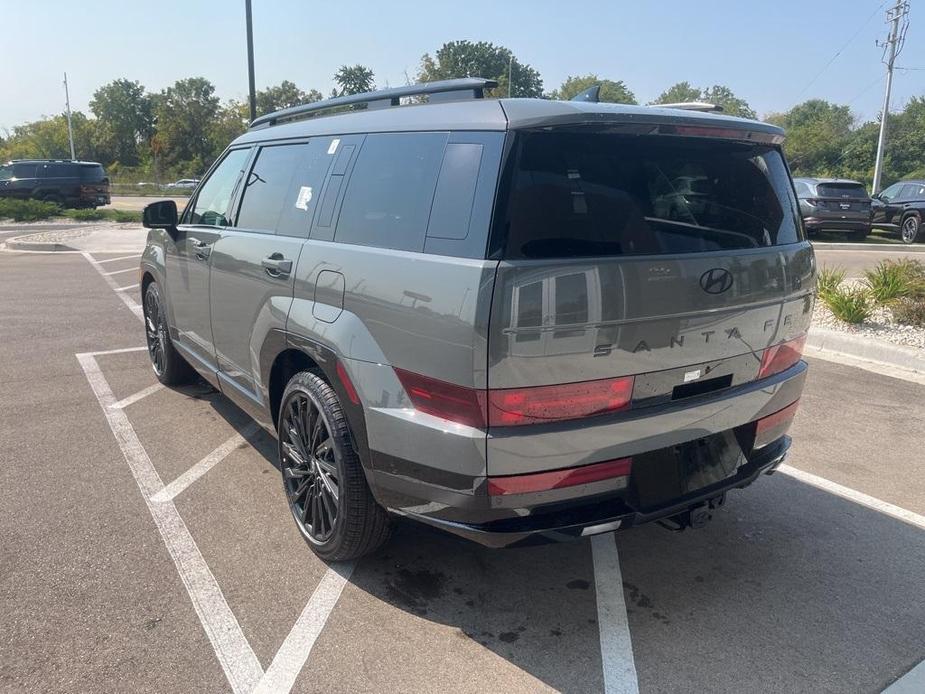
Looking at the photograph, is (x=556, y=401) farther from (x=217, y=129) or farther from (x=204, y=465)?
(x=217, y=129)

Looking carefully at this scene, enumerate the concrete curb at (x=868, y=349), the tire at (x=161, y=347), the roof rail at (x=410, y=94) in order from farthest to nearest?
the concrete curb at (x=868, y=349)
the tire at (x=161, y=347)
the roof rail at (x=410, y=94)

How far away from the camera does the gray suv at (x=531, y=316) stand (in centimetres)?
234

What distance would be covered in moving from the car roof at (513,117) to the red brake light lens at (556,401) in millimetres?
885

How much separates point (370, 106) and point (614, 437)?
2.00m

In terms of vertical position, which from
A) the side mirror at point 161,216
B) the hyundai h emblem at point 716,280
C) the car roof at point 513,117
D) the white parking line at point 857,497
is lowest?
the white parking line at point 857,497

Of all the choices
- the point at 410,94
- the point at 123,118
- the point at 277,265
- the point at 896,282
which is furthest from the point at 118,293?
the point at 123,118

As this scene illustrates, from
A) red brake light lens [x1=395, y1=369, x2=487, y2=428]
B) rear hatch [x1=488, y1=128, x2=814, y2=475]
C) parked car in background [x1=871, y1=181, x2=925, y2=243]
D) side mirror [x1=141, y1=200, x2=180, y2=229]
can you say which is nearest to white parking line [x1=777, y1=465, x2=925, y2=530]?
rear hatch [x1=488, y1=128, x2=814, y2=475]

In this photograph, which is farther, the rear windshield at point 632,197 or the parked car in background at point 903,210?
the parked car in background at point 903,210

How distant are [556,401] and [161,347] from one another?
431 cm

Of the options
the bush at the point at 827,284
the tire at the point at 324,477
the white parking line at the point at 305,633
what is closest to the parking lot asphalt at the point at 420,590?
the white parking line at the point at 305,633

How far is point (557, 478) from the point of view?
2.44 meters

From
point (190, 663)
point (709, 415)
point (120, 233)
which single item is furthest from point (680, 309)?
point (120, 233)

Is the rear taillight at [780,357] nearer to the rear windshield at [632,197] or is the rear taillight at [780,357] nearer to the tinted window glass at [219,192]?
the rear windshield at [632,197]

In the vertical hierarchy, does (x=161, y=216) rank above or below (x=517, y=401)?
above
